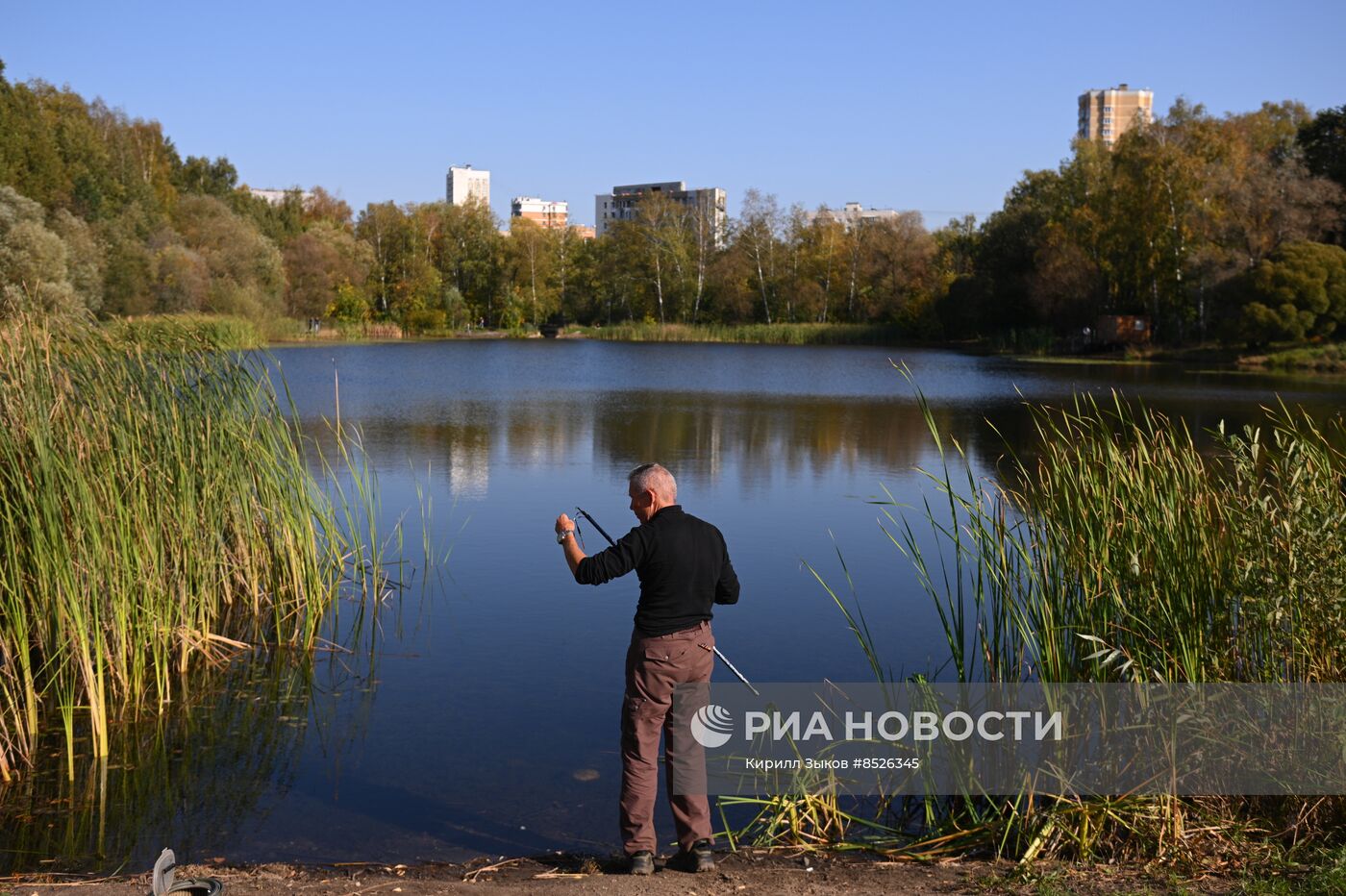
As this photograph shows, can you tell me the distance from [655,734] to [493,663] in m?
3.06

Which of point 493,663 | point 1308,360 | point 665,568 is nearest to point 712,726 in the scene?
point 665,568

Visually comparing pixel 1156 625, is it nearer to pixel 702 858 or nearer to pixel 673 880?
pixel 702 858

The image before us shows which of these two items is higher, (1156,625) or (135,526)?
(135,526)

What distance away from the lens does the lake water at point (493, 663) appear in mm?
5016

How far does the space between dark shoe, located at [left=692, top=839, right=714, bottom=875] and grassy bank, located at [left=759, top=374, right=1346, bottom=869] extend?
0.36 m

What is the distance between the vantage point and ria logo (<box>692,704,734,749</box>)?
4430 mm

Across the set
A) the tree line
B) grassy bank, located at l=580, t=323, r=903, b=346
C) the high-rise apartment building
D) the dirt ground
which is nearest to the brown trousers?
the dirt ground

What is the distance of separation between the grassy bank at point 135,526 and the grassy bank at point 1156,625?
3.21 m

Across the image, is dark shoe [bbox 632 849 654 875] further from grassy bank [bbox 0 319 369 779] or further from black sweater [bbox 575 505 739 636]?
grassy bank [bbox 0 319 369 779]

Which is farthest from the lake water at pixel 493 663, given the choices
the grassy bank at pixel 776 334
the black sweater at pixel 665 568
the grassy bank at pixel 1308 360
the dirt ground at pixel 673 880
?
the grassy bank at pixel 776 334

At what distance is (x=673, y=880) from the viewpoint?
4.18 m

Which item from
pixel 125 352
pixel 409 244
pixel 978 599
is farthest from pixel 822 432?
pixel 409 244

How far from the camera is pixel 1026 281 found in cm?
5462

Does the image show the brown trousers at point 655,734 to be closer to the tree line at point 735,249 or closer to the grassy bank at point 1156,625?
the grassy bank at point 1156,625
